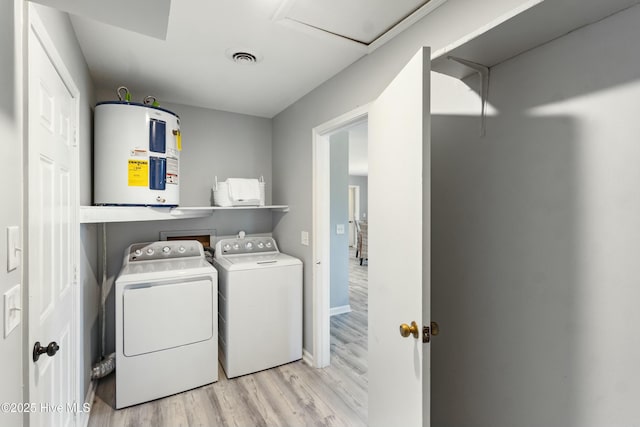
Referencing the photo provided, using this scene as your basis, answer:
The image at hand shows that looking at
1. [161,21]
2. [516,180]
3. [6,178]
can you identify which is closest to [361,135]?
[516,180]

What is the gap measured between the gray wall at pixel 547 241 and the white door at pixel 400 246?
0.99ft

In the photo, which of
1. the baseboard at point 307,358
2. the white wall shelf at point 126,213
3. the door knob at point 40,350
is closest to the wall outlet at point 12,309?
the door knob at point 40,350

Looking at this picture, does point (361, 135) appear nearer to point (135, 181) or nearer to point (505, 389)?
point (135, 181)

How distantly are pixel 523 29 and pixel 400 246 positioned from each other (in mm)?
865

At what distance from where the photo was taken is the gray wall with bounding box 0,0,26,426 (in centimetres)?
74

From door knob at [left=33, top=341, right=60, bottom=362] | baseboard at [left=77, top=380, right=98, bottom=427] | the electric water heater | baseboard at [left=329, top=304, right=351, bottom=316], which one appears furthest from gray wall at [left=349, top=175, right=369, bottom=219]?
door knob at [left=33, top=341, right=60, bottom=362]

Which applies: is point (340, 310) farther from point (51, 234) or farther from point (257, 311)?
point (51, 234)

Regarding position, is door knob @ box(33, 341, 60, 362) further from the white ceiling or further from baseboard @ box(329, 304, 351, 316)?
baseboard @ box(329, 304, 351, 316)

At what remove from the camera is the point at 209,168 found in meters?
2.96

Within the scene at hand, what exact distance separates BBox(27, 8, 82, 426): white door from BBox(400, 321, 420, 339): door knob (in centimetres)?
123

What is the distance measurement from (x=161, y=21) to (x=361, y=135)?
3696 mm

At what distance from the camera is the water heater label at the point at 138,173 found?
2016 millimetres

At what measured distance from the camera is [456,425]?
53.3 inches

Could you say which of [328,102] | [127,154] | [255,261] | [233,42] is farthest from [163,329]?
[328,102]
